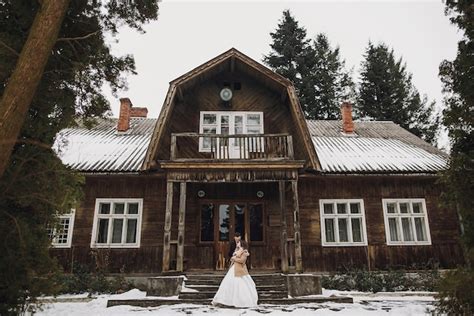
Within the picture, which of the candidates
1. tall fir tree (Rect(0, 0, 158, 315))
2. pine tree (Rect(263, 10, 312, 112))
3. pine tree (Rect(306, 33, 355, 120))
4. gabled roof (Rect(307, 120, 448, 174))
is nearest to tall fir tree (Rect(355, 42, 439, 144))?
pine tree (Rect(306, 33, 355, 120))

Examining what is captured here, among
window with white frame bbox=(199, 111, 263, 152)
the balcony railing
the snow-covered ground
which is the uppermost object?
window with white frame bbox=(199, 111, 263, 152)

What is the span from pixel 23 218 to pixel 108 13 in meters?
4.06

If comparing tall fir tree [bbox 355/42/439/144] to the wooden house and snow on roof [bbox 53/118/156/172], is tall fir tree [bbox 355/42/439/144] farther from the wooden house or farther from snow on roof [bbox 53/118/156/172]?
snow on roof [bbox 53/118/156/172]

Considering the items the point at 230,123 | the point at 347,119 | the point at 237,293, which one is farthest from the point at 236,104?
the point at 237,293

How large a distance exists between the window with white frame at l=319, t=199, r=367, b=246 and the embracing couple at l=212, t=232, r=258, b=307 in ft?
16.1

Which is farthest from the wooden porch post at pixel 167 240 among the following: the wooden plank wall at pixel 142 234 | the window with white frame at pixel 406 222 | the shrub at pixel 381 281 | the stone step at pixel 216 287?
the window with white frame at pixel 406 222

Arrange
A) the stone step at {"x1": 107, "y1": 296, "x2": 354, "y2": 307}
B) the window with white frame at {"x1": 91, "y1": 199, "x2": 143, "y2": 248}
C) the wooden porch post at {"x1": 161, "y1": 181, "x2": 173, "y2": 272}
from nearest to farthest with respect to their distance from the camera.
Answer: the stone step at {"x1": 107, "y1": 296, "x2": 354, "y2": 307} → the wooden porch post at {"x1": 161, "y1": 181, "x2": 173, "y2": 272} → the window with white frame at {"x1": 91, "y1": 199, "x2": 143, "y2": 248}

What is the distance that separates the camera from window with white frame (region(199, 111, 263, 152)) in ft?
46.0

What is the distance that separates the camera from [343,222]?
42.3 feet

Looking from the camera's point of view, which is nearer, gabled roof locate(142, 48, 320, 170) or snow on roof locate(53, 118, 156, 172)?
gabled roof locate(142, 48, 320, 170)

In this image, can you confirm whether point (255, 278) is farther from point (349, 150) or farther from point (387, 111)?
point (387, 111)

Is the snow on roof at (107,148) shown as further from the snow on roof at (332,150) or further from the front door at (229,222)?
the front door at (229,222)

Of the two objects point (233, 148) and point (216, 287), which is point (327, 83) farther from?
point (216, 287)

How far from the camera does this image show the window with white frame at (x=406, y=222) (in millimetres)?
12672
